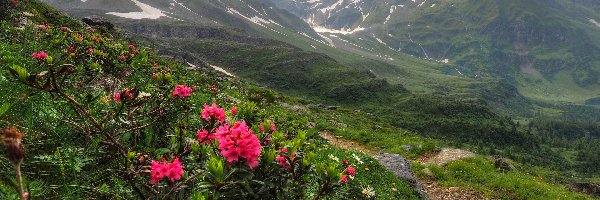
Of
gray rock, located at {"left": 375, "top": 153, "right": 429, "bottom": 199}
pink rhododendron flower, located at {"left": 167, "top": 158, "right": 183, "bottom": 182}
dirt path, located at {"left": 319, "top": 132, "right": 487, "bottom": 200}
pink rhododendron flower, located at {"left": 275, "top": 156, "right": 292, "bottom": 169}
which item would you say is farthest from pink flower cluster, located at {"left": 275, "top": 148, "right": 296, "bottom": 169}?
dirt path, located at {"left": 319, "top": 132, "right": 487, "bottom": 200}

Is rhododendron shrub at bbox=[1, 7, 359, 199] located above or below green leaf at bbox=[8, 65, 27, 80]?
below

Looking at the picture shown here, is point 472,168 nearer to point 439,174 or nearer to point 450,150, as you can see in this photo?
point 439,174

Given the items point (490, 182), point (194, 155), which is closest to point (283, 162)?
point (194, 155)

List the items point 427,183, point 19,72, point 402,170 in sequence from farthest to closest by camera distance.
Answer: point 427,183, point 402,170, point 19,72


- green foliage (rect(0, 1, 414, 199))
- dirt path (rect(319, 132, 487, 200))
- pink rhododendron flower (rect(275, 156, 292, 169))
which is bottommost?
dirt path (rect(319, 132, 487, 200))

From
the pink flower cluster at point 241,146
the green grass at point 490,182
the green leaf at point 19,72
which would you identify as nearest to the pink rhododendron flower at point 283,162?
the pink flower cluster at point 241,146

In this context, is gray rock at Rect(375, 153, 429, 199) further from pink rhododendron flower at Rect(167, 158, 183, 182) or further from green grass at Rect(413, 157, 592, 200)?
pink rhododendron flower at Rect(167, 158, 183, 182)

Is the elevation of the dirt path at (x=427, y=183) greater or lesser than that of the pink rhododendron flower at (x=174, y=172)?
lesser

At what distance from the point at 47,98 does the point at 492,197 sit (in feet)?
65.3

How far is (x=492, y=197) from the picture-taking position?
19906mm

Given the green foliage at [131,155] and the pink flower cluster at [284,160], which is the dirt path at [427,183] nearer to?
the green foliage at [131,155]

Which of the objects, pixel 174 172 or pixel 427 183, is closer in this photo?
pixel 174 172

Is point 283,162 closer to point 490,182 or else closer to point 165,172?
point 165,172

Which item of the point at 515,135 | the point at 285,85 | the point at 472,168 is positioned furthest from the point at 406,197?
the point at 285,85
